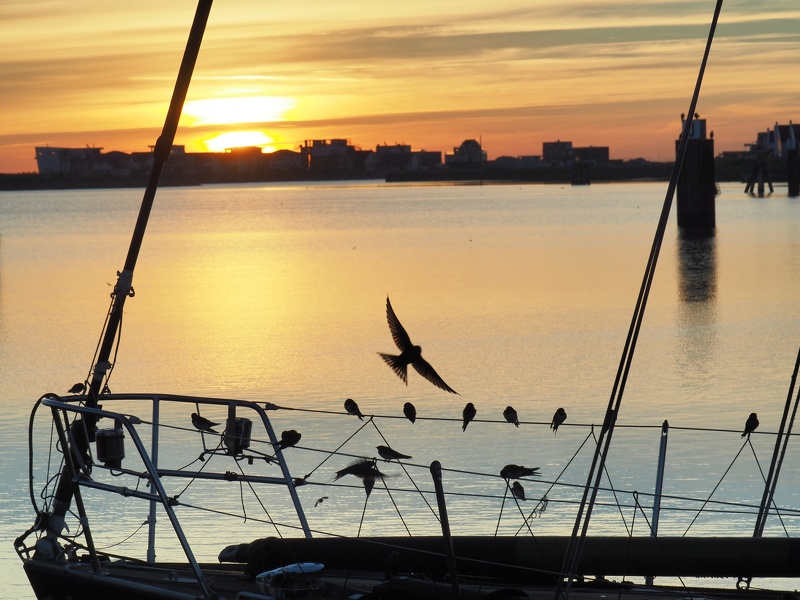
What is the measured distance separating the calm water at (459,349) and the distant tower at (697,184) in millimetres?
2976

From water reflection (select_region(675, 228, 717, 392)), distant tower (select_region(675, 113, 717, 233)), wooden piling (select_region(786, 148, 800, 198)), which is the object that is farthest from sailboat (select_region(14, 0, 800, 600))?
wooden piling (select_region(786, 148, 800, 198))

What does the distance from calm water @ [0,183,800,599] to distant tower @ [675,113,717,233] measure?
298 centimetres

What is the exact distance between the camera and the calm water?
12.4m

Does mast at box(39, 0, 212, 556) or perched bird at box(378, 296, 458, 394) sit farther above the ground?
mast at box(39, 0, 212, 556)

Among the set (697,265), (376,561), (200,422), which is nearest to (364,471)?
(376,561)

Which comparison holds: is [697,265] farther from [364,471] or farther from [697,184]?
[364,471]

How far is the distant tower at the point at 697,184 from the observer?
58.9m

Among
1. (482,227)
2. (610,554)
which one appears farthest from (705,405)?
(482,227)

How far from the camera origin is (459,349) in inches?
921

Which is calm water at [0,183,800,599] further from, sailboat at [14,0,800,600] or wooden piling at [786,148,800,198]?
wooden piling at [786,148,800,198]

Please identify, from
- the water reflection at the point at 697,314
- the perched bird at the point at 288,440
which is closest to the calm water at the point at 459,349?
the water reflection at the point at 697,314

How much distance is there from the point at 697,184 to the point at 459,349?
134ft

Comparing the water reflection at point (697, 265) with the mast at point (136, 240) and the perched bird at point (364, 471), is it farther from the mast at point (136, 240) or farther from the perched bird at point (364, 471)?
the perched bird at point (364, 471)

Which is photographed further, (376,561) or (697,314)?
(697,314)
